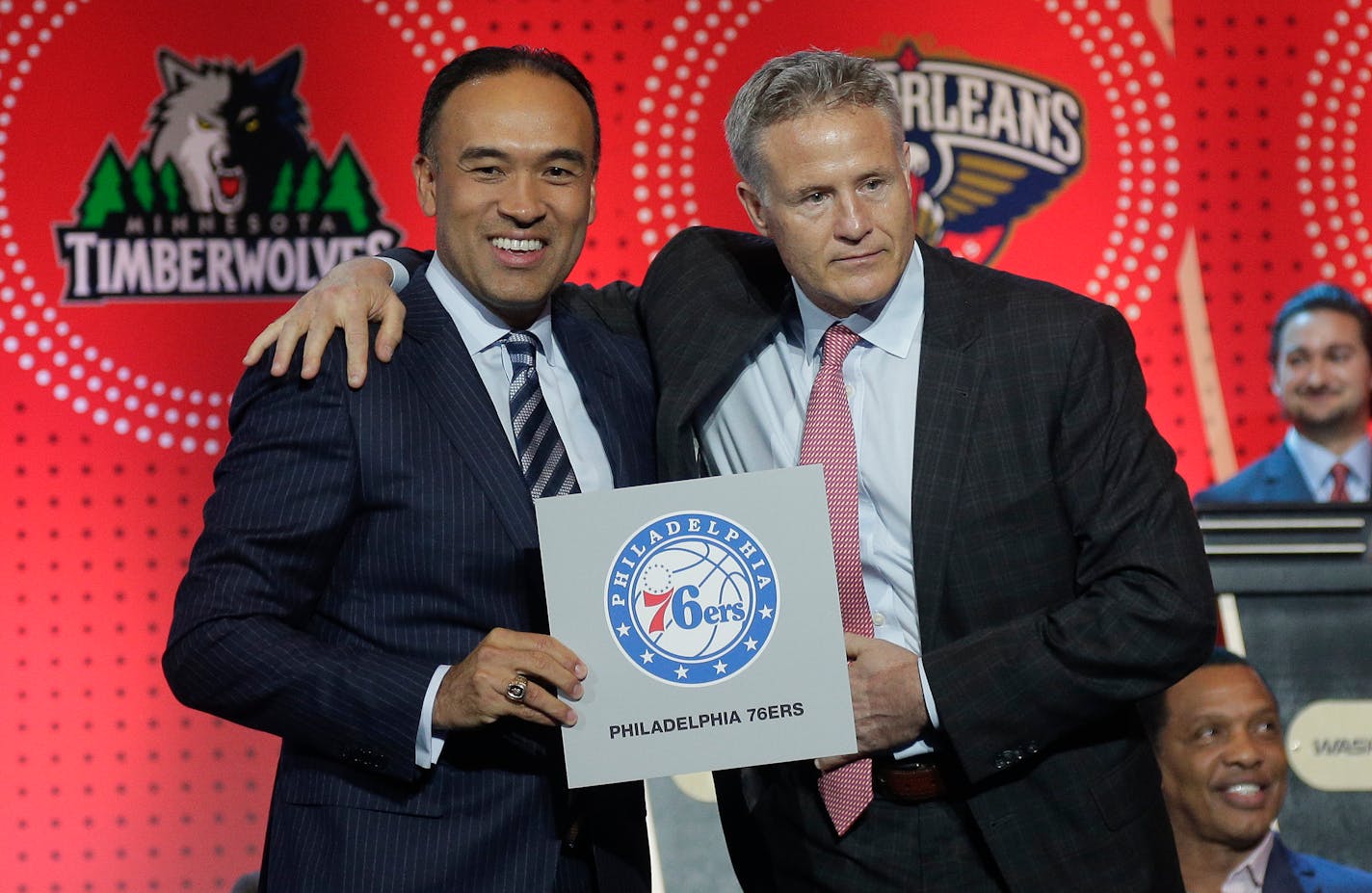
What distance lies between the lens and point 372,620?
76.7 inches

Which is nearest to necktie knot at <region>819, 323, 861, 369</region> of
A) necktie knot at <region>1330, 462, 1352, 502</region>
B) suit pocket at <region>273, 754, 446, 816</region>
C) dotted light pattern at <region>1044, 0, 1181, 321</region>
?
suit pocket at <region>273, 754, 446, 816</region>

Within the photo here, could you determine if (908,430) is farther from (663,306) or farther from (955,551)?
(663,306)

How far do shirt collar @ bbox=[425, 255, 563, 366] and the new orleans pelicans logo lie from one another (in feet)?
6.22

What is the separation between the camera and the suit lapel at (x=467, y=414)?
6.43ft

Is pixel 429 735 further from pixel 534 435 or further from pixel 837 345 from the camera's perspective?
pixel 837 345

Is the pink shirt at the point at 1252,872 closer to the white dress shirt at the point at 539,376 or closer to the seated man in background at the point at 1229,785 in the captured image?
the seated man in background at the point at 1229,785

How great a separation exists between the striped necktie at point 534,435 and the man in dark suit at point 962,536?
21cm

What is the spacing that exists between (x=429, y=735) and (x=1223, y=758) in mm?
2496

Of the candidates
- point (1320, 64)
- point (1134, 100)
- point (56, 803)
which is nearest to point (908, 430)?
point (1134, 100)

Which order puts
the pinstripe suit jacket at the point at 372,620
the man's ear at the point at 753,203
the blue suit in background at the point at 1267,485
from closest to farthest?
the pinstripe suit jacket at the point at 372,620 → the man's ear at the point at 753,203 → the blue suit in background at the point at 1267,485

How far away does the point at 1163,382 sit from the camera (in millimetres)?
3891

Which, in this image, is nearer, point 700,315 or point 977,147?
point 700,315

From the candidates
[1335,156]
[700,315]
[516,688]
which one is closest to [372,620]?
[516,688]

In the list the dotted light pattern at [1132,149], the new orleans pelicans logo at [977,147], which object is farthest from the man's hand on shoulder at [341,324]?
the dotted light pattern at [1132,149]
